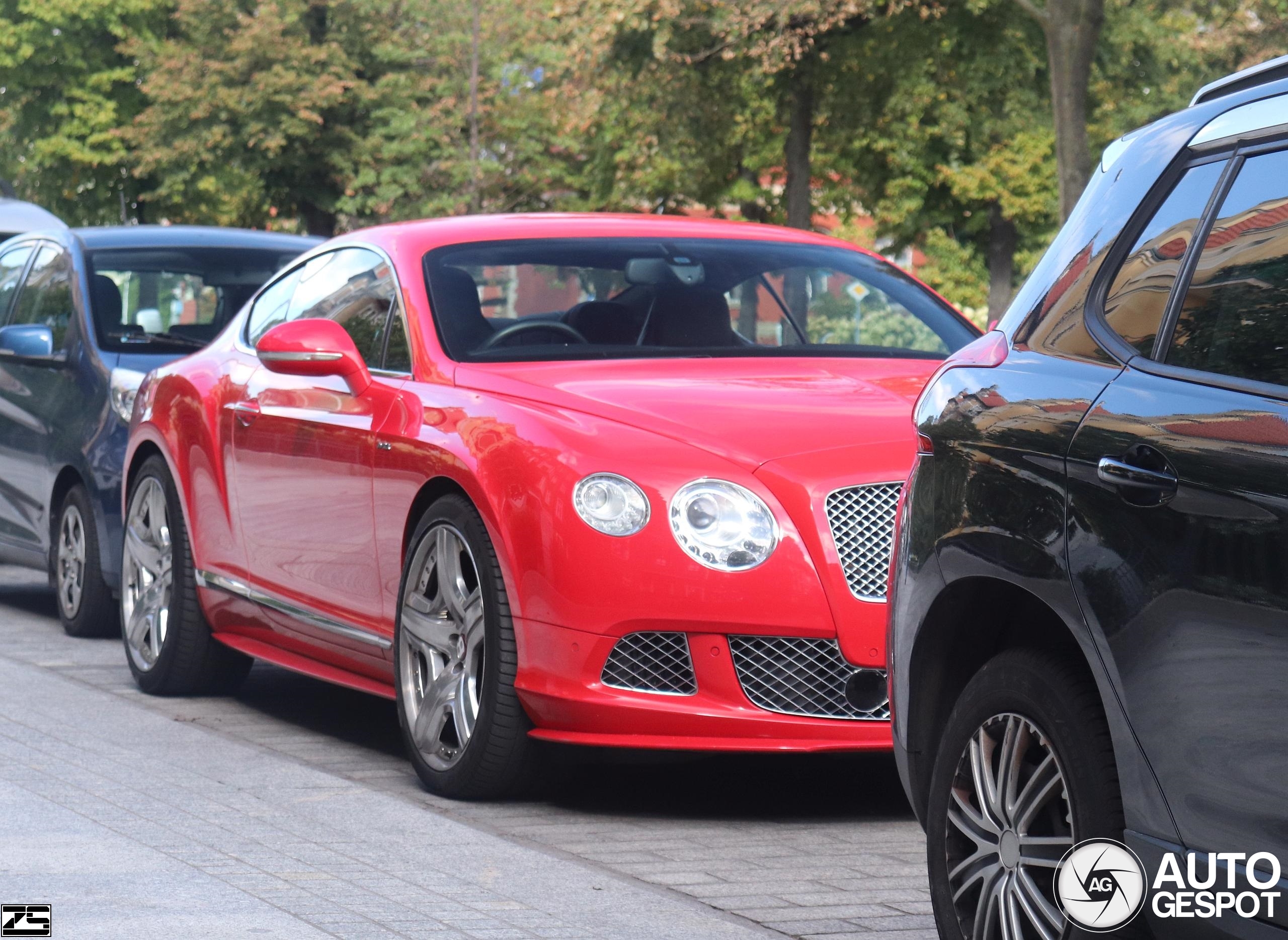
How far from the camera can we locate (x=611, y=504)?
5555mm

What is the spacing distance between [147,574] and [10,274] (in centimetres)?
393

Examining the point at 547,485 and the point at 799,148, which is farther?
the point at 799,148

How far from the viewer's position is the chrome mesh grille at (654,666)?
558cm

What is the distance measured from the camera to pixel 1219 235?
3.42 metres

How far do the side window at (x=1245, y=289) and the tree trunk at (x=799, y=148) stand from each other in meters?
24.9

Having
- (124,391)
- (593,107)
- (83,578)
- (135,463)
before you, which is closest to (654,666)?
(135,463)

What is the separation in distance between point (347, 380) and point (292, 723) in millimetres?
1466

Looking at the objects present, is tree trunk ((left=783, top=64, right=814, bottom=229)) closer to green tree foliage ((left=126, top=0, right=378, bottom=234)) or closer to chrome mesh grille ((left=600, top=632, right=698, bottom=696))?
green tree foliage ((left=126, top=0, right=378, bottom=234))

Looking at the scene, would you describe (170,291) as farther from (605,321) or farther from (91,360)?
(605,321)

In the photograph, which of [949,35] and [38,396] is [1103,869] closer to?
[38,396]

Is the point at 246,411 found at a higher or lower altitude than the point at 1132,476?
lower

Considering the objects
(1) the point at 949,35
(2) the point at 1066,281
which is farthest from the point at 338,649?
(1) the point at 949,35

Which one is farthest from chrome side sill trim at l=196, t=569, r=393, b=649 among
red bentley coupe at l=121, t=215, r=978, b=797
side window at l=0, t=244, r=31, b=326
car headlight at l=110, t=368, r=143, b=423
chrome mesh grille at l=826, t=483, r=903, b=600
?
side window at l=0, t=244, r=31, b=326

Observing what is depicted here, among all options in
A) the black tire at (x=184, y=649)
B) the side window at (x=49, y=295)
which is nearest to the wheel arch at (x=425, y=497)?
the black tire at (x=184, y=649)
